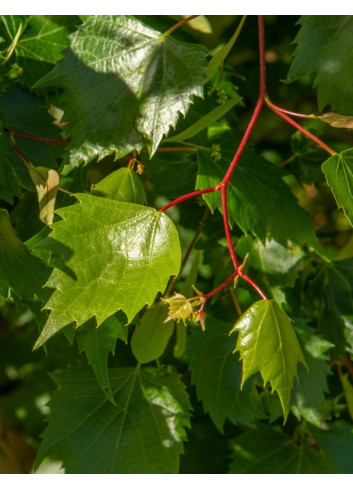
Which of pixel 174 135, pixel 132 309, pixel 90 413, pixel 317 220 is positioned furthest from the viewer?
pixel 317 220

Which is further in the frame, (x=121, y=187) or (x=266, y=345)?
(x=121, y=187)

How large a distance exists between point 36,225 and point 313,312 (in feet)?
1.41

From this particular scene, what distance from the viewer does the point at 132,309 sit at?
708 millimetres

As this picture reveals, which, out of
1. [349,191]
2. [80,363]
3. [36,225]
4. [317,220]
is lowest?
[317,220]

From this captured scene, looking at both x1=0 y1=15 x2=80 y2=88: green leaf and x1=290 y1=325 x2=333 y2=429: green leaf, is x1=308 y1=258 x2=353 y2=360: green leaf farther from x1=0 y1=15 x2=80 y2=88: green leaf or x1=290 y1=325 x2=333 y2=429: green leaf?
x1=0 y1=15 x2=80 y2=88: green leaf

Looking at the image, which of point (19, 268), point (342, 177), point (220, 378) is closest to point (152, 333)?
point (220, 378)

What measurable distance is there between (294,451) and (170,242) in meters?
0.56

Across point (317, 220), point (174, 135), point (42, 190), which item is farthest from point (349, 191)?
point (317, 220)

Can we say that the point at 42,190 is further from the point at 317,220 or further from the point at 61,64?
the point at 317,220

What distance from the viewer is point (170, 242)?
0.71 metres

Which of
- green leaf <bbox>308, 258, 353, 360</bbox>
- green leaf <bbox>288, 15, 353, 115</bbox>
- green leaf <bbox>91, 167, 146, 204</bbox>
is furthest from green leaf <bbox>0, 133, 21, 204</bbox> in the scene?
green leaf <bbox>308, 258, 353, 360</bbox>

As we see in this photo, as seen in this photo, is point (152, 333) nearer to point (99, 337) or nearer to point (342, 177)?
point (99, 337)

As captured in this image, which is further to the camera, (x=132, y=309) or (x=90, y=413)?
(x=90, y=413)

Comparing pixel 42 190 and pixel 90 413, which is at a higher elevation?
pixel 42 190
